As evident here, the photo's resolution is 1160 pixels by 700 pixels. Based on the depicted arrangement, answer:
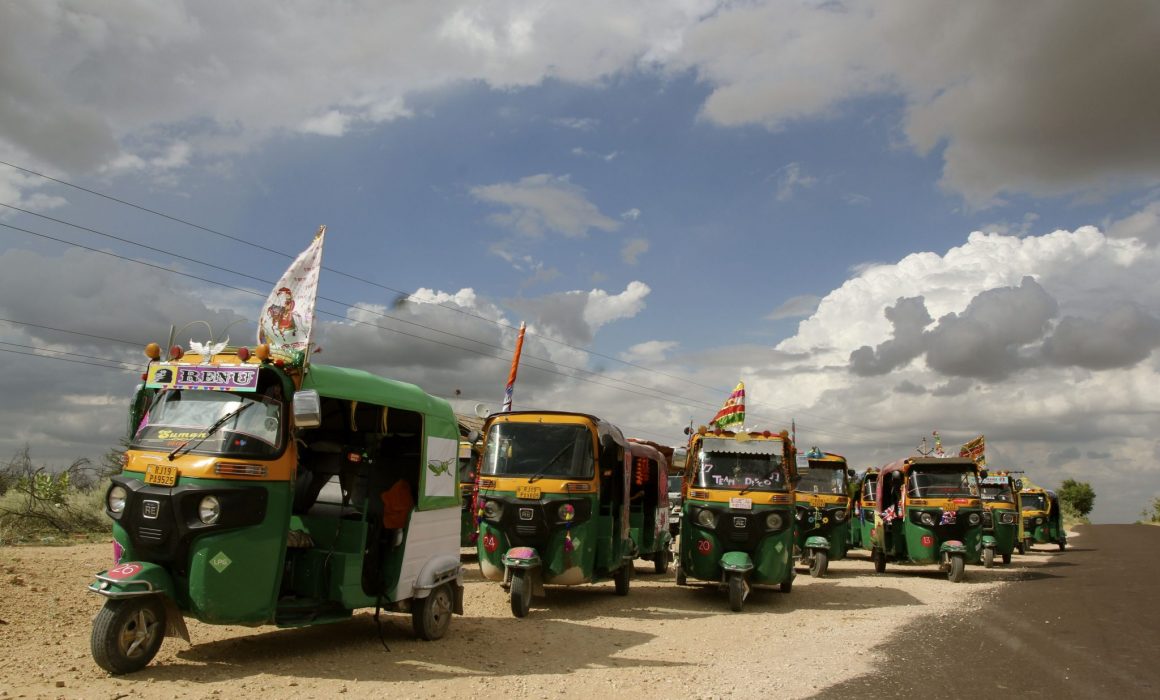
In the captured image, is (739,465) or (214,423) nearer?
(214,423)

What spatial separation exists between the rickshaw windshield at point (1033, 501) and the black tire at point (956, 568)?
14.0m

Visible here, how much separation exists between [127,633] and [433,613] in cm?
331

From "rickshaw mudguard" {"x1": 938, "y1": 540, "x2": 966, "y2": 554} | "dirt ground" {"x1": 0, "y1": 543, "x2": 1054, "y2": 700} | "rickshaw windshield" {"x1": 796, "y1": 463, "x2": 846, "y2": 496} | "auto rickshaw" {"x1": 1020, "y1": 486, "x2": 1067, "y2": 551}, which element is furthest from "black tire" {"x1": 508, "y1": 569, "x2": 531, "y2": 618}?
"auto rickshaw" {"x1": 1020, "y1": 486, "x2": 1067, "y2": 551}

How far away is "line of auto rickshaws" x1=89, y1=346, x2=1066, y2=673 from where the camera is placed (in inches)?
280

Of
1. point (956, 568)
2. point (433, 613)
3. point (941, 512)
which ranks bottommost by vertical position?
point (433, 613)

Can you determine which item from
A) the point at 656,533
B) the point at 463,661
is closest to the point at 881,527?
the point at 656,533

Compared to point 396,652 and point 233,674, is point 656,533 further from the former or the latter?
point 233,674

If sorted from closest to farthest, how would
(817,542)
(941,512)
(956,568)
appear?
(956,568), (941,512), (817,542)

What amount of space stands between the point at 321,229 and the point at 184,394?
2.02 metres

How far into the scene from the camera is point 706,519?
13.6m

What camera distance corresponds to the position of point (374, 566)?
9188 millimetres

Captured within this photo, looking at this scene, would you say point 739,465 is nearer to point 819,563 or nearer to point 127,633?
point 819,563

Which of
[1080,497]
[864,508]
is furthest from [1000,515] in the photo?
[1080,497]

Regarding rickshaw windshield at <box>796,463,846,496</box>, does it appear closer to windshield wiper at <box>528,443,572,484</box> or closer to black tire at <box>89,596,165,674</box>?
windshield wiper at <box>528,443,572,484</box>
